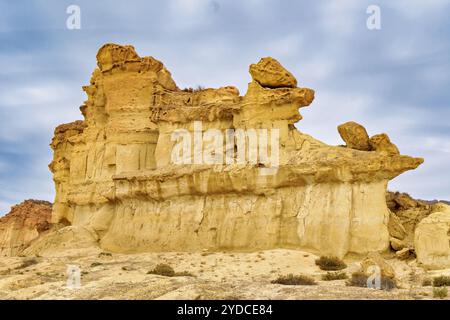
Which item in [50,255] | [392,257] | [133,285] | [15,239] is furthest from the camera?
[15,239]

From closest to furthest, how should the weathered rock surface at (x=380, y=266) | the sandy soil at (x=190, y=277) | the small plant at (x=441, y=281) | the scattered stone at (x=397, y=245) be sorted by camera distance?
the sandy soil at (x=190, y=277)
the small plant at (x=441, y=281)
the weathered rock surface at (x=380, y=266)
the scattered stone at (x=397, y=245)

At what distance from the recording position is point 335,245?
904 inches

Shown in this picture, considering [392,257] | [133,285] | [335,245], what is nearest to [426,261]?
[392,257]

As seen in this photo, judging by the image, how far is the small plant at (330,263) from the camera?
21.2 metres

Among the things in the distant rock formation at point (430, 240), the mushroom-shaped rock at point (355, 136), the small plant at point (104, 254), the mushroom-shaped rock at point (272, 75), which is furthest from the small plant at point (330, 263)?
the small plant at point (104, 254)

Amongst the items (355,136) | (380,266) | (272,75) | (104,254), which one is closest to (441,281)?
(380,266)

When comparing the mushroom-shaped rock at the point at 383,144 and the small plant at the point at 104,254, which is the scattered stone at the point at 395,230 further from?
the small plant at the point at 104,254

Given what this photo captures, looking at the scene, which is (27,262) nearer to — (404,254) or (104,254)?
(104,254)

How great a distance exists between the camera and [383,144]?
23875 mm

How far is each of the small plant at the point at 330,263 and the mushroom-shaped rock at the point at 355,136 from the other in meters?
5.77

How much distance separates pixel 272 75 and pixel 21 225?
37371 mm
